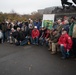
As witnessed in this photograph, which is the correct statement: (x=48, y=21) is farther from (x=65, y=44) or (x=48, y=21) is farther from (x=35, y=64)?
(x=35, y=64)

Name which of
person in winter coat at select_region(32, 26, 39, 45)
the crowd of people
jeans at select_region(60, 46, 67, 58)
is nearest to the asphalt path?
jeans at select_region(60, 46, 67, 58)

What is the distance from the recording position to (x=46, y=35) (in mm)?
15469

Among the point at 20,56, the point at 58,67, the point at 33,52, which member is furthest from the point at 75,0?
the point at 58,67

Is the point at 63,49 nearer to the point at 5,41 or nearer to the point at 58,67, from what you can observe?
the point at 58,67

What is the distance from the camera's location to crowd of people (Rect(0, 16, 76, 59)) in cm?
1125

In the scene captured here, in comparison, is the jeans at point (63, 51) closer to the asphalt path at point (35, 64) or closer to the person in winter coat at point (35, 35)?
the asphalt path at point (35, 64)

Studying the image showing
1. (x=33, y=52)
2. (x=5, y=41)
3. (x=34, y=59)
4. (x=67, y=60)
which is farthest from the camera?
(x=5, y=41)

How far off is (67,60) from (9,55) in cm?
381

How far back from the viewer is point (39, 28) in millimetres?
16516

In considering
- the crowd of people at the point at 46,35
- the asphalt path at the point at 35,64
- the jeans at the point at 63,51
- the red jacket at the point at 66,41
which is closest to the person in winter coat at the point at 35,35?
the crowd of people at the point at 46,35

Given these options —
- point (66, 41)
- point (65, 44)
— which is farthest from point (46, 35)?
point (65, 44)

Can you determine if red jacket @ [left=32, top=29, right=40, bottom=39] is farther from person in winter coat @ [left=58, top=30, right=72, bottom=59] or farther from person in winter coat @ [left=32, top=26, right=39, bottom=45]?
person in winter coat @ [left=58, top=30, right=72, bottom=59]

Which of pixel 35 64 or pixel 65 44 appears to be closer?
pixel 35 64

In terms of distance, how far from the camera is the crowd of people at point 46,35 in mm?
11247
